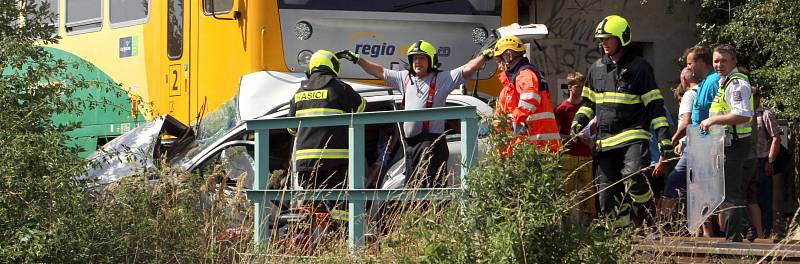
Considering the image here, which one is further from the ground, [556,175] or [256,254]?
[556,175]

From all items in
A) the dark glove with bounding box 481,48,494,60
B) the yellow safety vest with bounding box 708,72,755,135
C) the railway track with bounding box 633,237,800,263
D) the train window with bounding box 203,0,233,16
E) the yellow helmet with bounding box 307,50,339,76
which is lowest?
the railway track with bounding box 633,237,800,263

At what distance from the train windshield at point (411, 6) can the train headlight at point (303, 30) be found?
149 mm

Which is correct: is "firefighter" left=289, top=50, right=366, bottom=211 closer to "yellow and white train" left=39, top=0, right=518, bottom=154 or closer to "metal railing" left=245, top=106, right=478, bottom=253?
"metal railing" left=245, top=106, right=478, bottom=253

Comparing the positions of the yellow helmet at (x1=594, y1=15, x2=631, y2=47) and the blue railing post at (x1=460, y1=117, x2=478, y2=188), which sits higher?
the yellow helmet at (x1=594, y1=15, x2=631, y2=47)

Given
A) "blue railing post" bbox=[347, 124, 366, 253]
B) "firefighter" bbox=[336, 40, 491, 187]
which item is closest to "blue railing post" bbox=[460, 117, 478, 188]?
"blue railing post" bbox=[347, 124, 366, 253]

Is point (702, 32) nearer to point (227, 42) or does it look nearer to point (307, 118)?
point (227, 42)

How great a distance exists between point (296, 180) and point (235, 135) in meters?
1.08

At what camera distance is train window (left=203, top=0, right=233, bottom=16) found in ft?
38.1

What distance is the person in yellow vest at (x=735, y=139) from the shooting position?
8172 millimetres

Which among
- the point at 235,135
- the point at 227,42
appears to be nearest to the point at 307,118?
the point at 235,135

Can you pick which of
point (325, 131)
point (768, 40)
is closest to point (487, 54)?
point (325, 131)

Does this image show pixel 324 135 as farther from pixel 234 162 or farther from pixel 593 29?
pixel 593 29

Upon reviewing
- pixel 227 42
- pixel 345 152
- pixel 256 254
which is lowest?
pixel 256 254

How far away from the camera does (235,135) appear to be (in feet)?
32.8
